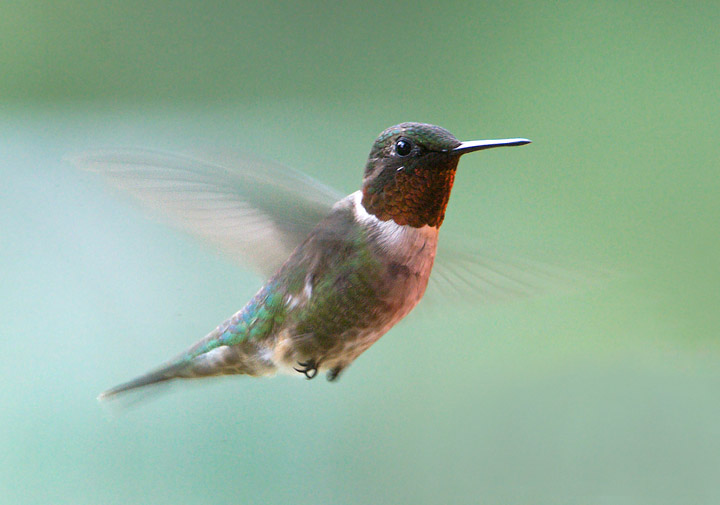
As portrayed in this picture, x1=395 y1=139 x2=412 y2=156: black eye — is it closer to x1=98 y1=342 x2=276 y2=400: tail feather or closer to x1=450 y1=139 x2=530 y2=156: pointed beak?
x1=450 y1=139 x2=530 y2=156: pointed beak

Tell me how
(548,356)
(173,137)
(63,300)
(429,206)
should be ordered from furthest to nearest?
(548,356)
(63,300)
(173,137)
(429,206)

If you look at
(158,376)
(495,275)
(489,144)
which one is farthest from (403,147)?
(158,376)

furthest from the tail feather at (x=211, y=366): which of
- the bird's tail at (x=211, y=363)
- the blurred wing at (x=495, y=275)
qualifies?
the blurred wing at (x=495, y=275)

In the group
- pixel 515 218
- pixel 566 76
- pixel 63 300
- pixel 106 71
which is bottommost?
pixel 63 300

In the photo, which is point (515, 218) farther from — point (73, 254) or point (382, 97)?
point (73, 254)

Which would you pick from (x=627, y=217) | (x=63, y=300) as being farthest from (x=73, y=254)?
(x=627, y=217)

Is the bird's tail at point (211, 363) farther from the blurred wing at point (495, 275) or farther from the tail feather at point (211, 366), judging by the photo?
the blurred wing at point (495, 275)

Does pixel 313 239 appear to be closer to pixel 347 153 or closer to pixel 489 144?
pixel 489 144
